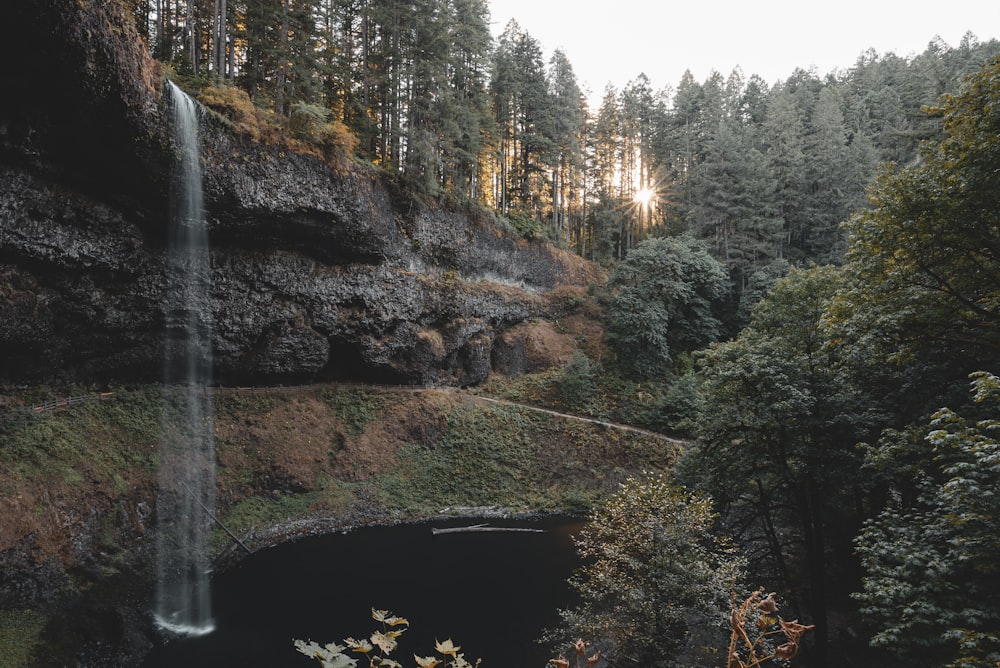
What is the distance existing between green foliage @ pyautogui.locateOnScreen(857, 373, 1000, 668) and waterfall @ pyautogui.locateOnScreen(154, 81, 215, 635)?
15798mm

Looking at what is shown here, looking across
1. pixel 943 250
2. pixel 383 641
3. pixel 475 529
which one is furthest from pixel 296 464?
pixel 943 250

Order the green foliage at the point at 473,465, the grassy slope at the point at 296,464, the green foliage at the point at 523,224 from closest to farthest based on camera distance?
the grassy slope at the point at 296,464
the green foliage at the point at 473,465
the green foliage at the point at 523,224

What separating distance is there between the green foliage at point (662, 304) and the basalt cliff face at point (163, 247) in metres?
9.13

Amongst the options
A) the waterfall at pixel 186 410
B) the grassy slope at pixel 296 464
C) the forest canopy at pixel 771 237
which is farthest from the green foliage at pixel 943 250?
the waterfall at pixel 186 410

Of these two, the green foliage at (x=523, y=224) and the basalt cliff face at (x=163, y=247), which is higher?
the green foliage at (x=523, y=224)

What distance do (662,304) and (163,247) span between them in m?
28.0

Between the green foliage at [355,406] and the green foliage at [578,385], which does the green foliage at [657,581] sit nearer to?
the green foliage at [355,406]

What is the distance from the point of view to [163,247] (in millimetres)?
18781

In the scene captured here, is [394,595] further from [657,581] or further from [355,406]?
[355,406]

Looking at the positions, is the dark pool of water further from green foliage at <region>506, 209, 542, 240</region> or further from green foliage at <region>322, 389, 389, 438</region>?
green foliage at <region>506, 209, 542, 240</region>

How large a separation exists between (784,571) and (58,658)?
17.8 metres

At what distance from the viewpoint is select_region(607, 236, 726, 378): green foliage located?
3169 cm

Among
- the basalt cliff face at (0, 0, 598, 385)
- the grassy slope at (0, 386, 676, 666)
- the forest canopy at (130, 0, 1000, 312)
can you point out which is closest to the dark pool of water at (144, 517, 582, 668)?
the grassy slope at (0, 386, 676, 666)

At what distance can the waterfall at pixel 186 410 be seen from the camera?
14.7 metres
